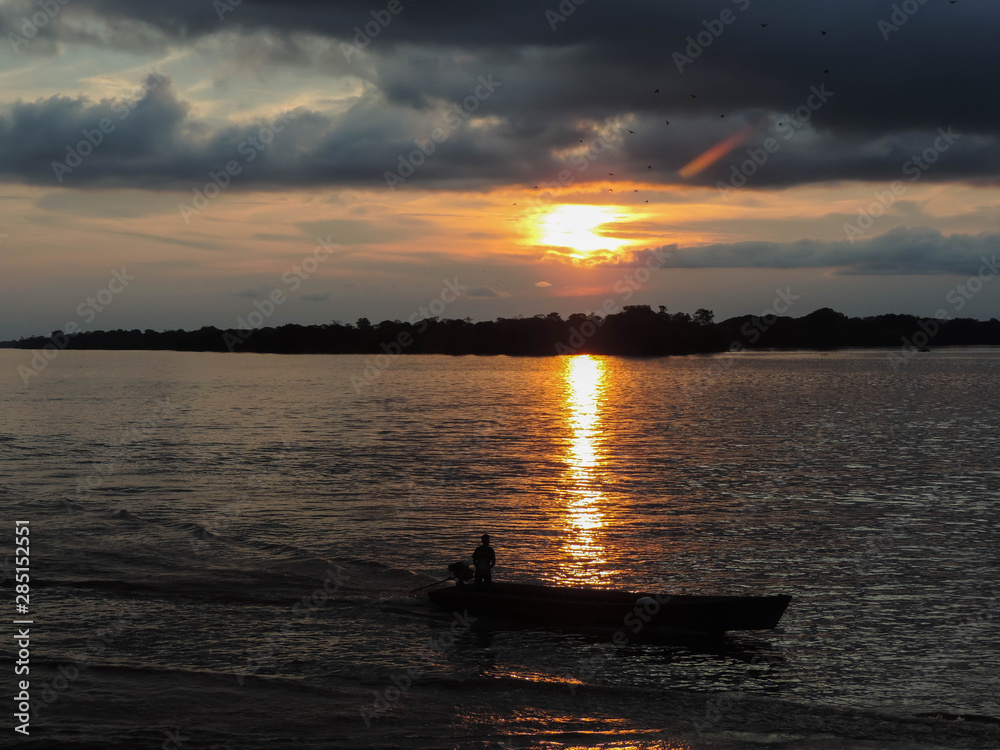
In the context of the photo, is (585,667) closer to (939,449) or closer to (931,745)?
(931,745)

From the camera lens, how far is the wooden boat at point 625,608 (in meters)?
27.0

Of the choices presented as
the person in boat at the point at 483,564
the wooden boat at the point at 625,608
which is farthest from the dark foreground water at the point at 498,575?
the person in boat at the point at 483,564

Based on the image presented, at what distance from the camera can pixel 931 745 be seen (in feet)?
66.8

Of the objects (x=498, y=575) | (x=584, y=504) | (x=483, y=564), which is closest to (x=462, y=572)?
(x=483, y=564)

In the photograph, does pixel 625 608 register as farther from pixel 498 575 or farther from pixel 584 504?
pixel 584 504

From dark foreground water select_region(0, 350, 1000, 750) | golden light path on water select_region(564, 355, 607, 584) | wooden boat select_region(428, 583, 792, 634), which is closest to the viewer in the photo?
dark foreground water select_region(0, 350, 1000, 750)

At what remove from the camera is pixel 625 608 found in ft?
90.4

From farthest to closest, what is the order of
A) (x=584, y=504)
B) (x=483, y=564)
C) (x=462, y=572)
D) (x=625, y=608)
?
(x=584, y=504)
(x=462, y=572)
(x=483, y=564)
(x=625, y=608)

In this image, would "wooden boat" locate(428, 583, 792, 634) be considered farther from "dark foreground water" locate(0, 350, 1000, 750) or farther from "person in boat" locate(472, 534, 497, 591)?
"dark foreground water" locate(0, 350, 1000, 750)

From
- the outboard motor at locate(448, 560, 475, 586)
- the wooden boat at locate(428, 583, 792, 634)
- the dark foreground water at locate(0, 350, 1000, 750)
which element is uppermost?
the outboard motor at locate(448, 560, 475, 586)

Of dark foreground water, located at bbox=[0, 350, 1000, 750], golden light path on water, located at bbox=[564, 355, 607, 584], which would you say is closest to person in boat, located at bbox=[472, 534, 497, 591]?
dark foreground water, located at bbox=[0, 350, 1000, 750]

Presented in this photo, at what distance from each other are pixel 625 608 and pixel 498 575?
8.26 metres

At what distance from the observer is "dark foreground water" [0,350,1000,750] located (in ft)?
70.9

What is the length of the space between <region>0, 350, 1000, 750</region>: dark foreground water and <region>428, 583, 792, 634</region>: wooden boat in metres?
0.58
